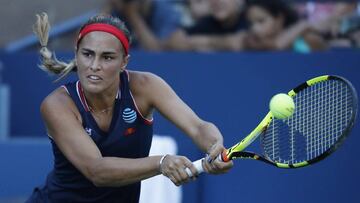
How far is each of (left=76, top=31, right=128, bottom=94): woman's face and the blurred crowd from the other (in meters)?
3.57

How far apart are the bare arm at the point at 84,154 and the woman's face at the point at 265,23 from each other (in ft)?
11.8

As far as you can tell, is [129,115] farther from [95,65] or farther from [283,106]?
[283,106]

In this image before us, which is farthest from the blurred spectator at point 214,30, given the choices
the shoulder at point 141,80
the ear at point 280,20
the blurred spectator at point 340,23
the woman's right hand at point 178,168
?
the woman's right hand at point 178,168

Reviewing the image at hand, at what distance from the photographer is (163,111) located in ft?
15.4

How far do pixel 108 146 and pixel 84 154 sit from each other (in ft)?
0.89

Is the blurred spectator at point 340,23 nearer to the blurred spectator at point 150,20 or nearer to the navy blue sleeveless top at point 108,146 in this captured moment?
the blurred spectator at point 150,20

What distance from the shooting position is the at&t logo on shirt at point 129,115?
4.59 meters

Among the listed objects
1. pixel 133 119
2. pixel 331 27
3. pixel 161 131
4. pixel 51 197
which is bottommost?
pixel 51 197

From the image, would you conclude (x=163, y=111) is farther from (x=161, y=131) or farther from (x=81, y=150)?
(x=161, y=131)

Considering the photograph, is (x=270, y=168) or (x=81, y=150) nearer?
(x=81, y=150)

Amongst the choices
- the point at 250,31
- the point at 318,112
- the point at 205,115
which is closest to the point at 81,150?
the point at 318,112

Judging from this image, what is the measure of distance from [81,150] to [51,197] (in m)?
0.56

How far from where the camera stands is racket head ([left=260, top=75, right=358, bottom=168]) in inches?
187

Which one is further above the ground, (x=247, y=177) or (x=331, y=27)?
(x=331, y=27)
